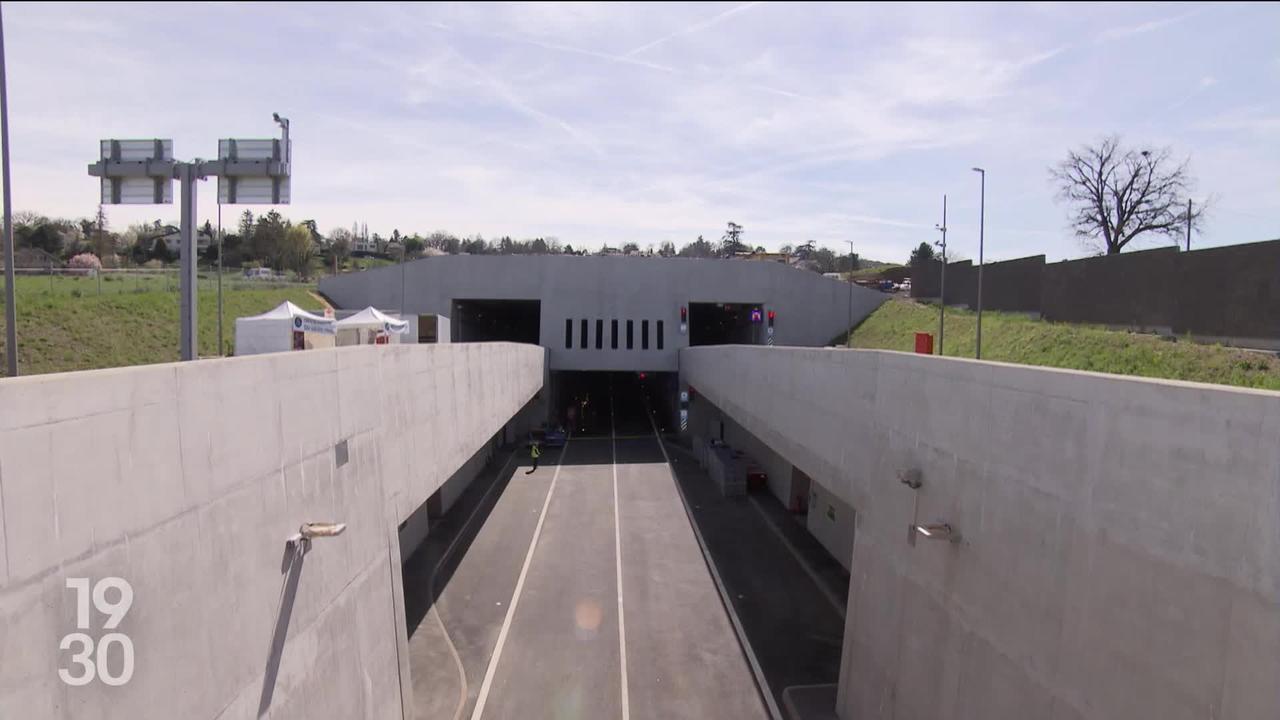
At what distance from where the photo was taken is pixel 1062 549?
820 centimetres

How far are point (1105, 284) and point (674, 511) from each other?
21027 millimetres

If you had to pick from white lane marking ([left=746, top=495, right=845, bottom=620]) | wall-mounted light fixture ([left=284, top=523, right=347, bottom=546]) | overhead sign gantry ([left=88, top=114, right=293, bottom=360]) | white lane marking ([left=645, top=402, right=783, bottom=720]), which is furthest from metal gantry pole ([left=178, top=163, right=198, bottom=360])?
white lane marking ([left=746, top=495, right=845, bottom=620])

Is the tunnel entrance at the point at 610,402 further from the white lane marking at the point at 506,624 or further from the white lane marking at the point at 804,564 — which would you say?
the white lane marking at the point at 506,624

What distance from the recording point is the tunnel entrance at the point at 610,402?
183 ft

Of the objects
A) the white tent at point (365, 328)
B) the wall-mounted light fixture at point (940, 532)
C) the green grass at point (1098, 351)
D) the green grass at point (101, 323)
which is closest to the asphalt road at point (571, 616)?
the wall-mounted light fixture at point (940, 532)

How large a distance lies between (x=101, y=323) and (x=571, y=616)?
2975 cm

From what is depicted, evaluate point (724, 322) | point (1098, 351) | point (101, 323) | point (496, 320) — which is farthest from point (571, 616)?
point (724, 322)

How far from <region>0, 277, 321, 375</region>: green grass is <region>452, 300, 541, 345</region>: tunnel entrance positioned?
17707 mm

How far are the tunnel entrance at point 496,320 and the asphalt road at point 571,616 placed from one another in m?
29.2

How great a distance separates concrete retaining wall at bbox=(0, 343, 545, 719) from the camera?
504cm

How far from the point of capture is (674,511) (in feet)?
99.7

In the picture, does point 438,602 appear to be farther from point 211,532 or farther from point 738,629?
point 211,532

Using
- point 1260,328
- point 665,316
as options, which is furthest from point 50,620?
point 665,316

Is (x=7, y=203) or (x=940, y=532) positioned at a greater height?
(x=7, y=203)
